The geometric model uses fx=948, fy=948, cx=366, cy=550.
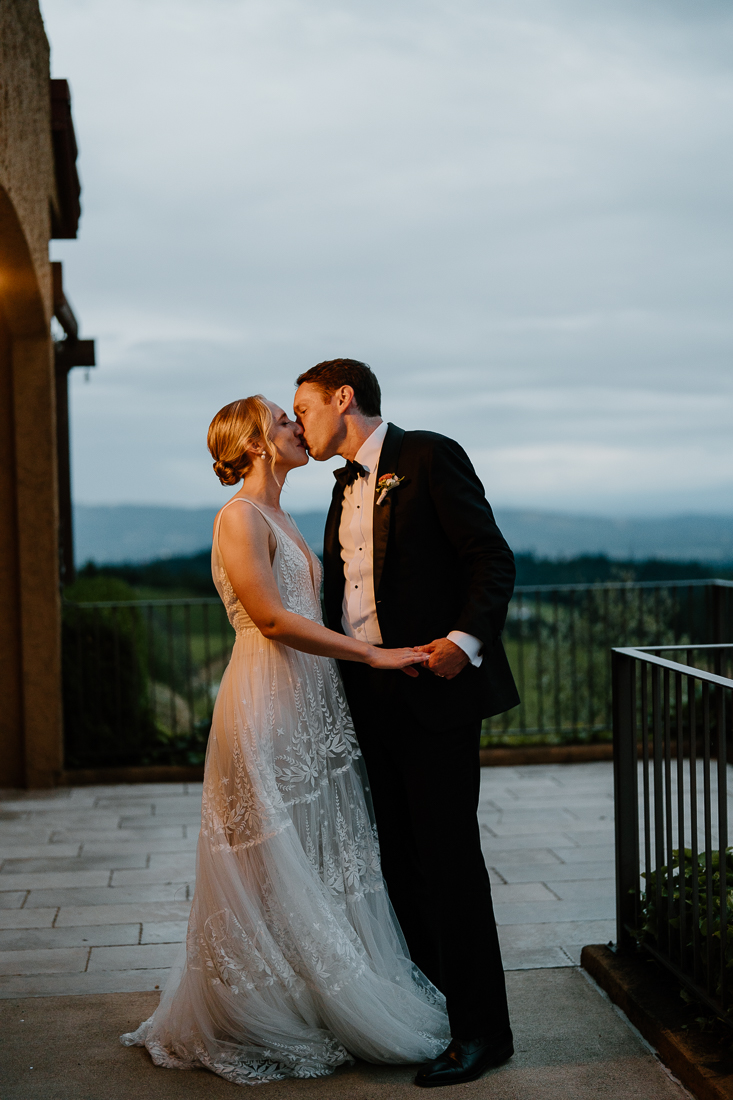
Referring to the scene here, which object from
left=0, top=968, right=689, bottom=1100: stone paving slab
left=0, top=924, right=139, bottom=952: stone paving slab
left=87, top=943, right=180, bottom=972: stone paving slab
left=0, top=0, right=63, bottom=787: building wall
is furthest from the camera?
left=0, top=0, right=63, bottom=787: building wall

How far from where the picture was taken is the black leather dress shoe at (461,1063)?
2396 mm

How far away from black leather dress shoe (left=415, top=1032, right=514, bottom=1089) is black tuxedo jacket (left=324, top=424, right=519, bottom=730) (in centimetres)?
83

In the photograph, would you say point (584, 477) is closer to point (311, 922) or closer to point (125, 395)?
point (125, 395)

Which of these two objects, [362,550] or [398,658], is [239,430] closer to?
[362,550]

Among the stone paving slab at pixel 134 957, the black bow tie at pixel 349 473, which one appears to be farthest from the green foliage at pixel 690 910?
the stone paving slab at pixel 134 957

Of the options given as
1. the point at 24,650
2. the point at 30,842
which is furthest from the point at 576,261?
the point at 30,842

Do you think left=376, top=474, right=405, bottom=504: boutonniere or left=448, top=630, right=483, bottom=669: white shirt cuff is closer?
left=448, top=630, right=483, bottom=669: white shirt cuff

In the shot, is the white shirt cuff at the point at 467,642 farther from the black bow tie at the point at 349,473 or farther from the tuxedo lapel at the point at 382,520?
the black bow tie at the point at 349,473

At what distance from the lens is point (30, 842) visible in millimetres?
4918

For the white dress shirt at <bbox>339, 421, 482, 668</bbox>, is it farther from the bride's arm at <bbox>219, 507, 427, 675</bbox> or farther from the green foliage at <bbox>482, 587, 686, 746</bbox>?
the green foliage at <bbox>482, 587, 686, 746</bbox>

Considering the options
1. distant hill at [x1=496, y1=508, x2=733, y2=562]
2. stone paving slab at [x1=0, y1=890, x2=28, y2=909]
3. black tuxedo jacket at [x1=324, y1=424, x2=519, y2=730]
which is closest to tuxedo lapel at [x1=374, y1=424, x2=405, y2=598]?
black tuxedo jacket at [x1=324, y1=424, x2=519, y2=730]

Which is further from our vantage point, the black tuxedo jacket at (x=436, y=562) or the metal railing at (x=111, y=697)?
the metal railing at (x=111, y=697)

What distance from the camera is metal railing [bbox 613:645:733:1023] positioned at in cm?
243

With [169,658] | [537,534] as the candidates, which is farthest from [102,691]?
[537,534]
